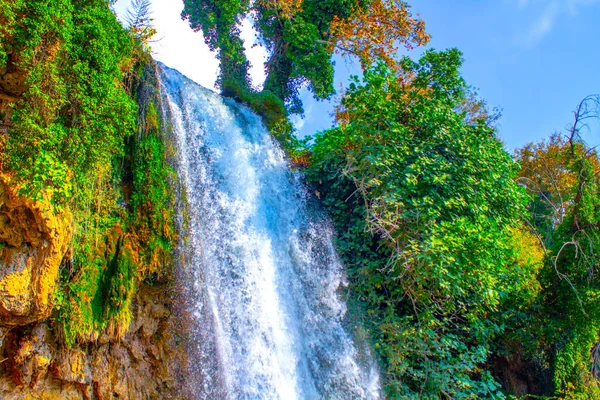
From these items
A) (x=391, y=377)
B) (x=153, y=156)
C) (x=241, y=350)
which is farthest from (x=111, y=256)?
(x=391, y=377)

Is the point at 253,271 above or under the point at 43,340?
above

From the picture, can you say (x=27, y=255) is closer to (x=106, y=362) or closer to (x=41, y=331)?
(x=41, y=331)

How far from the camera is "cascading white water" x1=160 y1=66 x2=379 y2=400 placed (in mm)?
6137

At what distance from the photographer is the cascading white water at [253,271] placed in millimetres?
6137

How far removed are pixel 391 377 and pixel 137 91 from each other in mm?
6397

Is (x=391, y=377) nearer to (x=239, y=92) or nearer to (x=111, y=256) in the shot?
(x=111, y=256)

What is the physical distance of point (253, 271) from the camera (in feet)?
23.3

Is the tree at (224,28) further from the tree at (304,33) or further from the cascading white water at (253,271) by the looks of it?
the cascading white water at (253,271)

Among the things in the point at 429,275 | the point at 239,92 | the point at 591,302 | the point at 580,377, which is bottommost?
the point at 580,377

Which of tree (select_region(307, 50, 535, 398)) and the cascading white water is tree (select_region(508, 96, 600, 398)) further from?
the cascading white water

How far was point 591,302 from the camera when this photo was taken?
8.00 meters

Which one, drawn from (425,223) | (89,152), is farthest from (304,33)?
(89,152)

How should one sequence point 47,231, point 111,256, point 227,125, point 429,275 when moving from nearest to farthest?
point 47,231
point 111,256
point 429,275
point 227,125

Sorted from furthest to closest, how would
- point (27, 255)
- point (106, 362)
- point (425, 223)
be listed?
point (425, 223) < point (106, 362) < point (27, 255)
